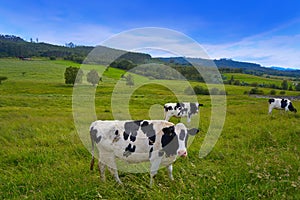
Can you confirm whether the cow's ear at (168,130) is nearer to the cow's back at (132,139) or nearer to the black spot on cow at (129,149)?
the cow's back at (132,139)

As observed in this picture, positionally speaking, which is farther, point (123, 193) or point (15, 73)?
point (15, 73)

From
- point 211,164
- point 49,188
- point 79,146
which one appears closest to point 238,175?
point 211,164

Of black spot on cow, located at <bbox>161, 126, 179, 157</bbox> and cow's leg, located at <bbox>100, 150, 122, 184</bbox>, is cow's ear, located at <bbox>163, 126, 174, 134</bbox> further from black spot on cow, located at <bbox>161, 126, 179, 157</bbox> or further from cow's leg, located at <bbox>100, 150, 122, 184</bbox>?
cow's leg, located at <bbox>100, 150, 122, 184</bbox>

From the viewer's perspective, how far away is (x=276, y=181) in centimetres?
407

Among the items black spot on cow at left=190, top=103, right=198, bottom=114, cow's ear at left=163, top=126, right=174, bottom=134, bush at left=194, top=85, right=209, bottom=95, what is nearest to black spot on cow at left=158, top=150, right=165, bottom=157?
cow's ear at left=163, top=126, right=174, bottom=134

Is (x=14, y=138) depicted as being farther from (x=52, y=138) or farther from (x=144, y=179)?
(x=144, y=179)

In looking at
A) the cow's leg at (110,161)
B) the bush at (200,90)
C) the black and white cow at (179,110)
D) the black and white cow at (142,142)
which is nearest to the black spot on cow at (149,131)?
the black and white cow at (142,142)

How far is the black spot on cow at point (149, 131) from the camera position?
14.9 ft

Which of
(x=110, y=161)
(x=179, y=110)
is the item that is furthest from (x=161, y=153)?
(x=179, y=110)

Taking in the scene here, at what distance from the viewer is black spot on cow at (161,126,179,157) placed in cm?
442

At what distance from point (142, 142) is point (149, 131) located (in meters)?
0.28

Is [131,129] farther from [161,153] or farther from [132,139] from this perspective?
[161,153]

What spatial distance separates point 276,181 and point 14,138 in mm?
8933

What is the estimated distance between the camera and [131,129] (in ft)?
15.2
